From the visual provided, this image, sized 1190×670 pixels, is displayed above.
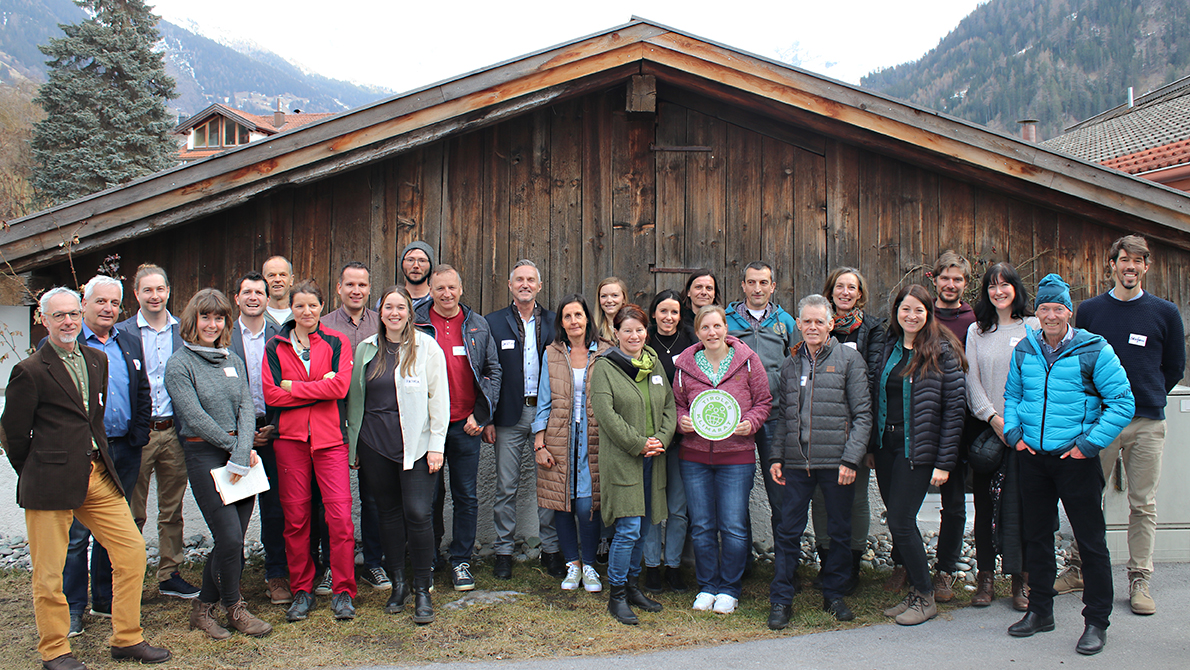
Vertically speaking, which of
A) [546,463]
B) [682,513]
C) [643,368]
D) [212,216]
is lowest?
[682,513]

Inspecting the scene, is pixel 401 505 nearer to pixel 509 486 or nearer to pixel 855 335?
pixel 509 486

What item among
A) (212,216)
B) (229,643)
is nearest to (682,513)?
(229,643)

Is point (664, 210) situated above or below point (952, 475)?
above

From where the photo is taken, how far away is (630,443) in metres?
4.43

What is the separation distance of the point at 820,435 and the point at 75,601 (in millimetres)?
4486

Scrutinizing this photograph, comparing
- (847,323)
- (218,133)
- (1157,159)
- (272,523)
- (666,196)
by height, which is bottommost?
(272,523)

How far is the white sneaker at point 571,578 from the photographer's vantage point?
16.1 ft

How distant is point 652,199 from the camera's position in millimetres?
6336

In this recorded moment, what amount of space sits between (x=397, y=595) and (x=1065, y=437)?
401 cm

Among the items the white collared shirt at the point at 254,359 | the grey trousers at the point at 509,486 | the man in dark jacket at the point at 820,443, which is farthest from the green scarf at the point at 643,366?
the white collared shirt at the point at 254,359

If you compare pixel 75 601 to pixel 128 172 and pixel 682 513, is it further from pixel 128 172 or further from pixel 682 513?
pixel 128 172

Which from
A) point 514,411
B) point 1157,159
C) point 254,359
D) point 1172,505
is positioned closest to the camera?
point 254,359

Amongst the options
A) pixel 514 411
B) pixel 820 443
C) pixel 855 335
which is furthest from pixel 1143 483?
pixel 514 411

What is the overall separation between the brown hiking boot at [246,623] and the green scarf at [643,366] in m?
2.62
